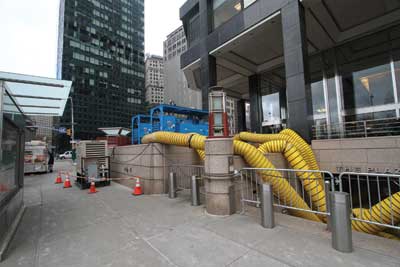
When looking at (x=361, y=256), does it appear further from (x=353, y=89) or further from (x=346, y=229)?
(x=353, y=89)

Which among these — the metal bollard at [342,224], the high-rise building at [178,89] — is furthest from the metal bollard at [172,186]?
the high-rise building at [178,89]

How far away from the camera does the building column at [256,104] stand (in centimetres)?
1600

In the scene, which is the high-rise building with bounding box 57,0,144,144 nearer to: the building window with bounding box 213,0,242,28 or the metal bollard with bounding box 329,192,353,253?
the building window with bounding box 213,0,242,28

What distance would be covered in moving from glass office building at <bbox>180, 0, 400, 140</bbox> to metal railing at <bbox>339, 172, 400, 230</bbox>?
2.16m

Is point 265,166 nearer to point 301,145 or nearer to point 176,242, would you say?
point 301,145

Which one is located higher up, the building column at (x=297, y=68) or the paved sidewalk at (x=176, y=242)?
the building column at (x=297, y=68)

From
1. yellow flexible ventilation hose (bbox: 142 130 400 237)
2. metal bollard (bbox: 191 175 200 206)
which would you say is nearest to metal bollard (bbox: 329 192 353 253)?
yellow flexible ventilation hose (bbox: 142 130 400 237)

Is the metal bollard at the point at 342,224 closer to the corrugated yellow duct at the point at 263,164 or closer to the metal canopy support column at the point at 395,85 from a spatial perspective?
the corrugated yellow duct at the point at 263,164

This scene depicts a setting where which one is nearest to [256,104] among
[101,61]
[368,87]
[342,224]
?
[368,87]

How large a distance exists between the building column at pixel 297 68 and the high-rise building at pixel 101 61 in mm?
55230

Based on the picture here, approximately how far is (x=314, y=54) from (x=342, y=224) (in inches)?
540

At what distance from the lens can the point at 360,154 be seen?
6.77m

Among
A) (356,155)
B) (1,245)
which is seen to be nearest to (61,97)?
(1,245)

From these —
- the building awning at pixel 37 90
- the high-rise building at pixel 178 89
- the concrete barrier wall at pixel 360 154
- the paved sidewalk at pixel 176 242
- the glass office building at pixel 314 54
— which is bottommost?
the paved sidewalk at pixel 176 242
